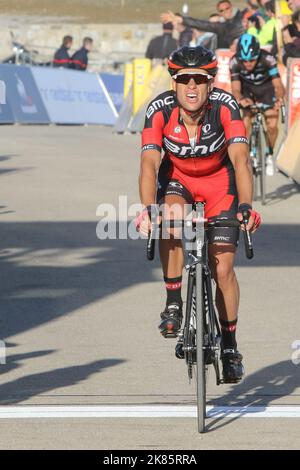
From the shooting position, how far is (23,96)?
3119 centimetres

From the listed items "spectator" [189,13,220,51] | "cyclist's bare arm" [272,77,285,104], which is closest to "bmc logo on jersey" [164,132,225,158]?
"cyclist's bare arm" [272,77,285,104]

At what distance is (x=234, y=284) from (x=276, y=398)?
732 mm

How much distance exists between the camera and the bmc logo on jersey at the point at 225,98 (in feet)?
23.7

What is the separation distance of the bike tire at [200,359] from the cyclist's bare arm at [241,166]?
1.72 feet

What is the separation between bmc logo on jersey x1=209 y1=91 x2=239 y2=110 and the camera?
23.7ft

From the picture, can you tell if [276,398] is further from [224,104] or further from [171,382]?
[224,104]

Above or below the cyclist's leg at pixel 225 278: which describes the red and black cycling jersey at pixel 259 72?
above

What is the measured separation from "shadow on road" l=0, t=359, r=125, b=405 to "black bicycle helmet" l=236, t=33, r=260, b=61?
8.40 meters

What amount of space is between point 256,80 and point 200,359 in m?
10.4

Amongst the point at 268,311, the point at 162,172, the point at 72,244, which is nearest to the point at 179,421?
the point at 162,172

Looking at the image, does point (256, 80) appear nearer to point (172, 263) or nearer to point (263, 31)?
point (263, 31)

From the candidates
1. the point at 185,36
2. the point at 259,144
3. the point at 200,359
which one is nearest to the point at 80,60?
the point at 185,36

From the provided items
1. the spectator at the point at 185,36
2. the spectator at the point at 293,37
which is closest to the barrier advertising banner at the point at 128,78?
the spectator at the point at 185,36

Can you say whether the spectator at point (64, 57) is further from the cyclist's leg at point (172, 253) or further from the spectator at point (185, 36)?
the cyclist's leg at point (172, 253)
